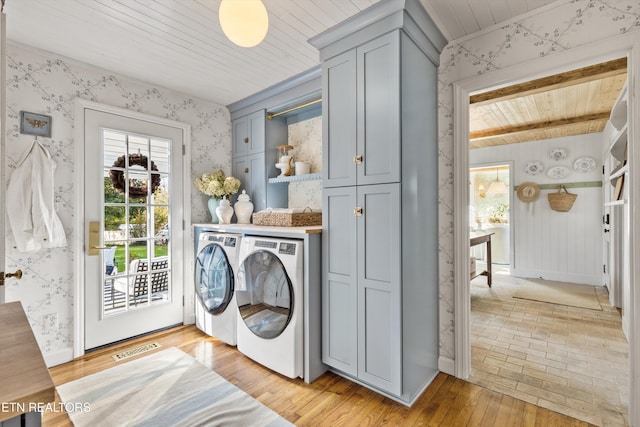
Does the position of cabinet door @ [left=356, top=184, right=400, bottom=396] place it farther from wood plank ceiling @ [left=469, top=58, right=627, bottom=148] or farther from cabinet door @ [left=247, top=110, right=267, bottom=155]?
wood plank ceiling @ [left=469, top=58, right=627, bottom=148]

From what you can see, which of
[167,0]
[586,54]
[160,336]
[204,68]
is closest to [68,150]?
[204,68]

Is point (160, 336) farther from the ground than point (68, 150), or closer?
closer

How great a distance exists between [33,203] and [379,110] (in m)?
2.54

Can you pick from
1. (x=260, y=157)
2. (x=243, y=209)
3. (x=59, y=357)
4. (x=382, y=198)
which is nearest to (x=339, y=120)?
(x=382, y=198)

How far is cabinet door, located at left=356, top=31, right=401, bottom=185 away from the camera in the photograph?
176 centimetres

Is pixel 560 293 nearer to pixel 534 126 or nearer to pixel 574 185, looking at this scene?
pixel 574 185

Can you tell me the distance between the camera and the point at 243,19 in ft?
4.31

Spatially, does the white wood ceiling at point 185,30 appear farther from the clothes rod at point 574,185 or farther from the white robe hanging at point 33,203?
the clothes rod at point 574,185

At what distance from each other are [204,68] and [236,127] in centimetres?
97

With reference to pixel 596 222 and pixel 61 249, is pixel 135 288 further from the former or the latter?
pixel 596 222

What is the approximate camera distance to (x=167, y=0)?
173 centimetres

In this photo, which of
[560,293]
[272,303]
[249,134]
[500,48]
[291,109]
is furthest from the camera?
[560,293]

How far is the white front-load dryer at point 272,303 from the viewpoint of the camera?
207 cm

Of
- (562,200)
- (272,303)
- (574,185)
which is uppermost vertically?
(574,185)
